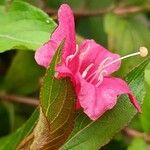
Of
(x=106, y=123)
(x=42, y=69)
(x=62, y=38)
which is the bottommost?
(x=42, y=69)

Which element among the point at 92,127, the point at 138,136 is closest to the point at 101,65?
the point at 92,127

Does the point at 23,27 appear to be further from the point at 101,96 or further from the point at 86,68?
the point at 101,96

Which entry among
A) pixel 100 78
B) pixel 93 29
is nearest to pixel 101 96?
pixel 100 78

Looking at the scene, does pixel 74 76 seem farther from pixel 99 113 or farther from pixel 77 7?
pixel 77 7

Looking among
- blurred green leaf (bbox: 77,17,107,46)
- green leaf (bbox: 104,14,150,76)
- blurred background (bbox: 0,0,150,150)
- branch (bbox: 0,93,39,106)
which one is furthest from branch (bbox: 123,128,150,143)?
blurred green leaf (bbox: 77,17,107,46)

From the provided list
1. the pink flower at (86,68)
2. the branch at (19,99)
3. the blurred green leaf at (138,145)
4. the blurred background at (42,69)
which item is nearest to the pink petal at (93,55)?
the pink flower at (86,68)

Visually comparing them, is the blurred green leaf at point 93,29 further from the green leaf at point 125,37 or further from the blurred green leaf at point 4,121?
the blurred green leaf at point 4,121

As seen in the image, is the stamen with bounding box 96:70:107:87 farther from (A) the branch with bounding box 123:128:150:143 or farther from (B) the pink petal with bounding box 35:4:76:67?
(A) the branch with bounding box 123:128:150:143
